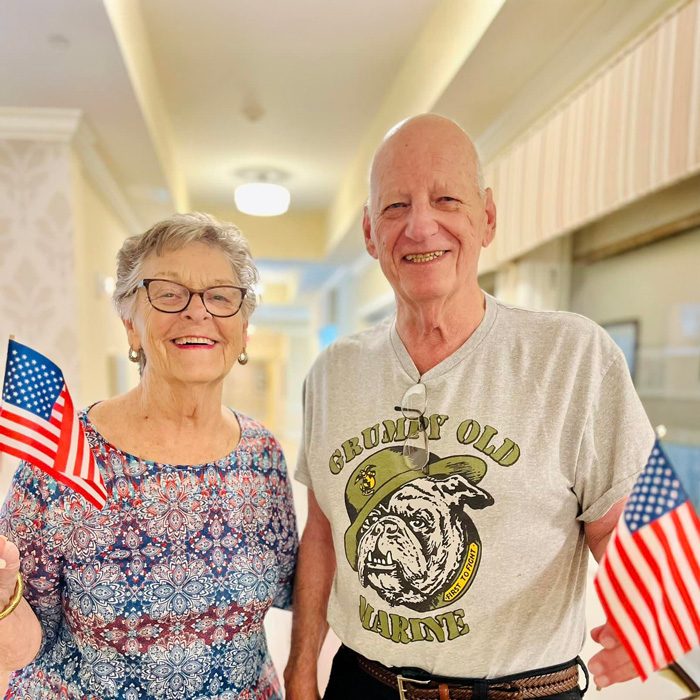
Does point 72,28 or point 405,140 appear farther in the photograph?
point 72,28

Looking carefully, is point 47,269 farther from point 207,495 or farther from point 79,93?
point 207,495

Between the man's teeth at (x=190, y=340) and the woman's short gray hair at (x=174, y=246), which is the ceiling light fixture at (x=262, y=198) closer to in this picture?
the woman's short gray hair at (x=174, y=246)

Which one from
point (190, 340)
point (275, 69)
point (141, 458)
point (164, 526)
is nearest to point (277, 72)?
point (275, 69)

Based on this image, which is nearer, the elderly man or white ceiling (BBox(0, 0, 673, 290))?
the elderly man

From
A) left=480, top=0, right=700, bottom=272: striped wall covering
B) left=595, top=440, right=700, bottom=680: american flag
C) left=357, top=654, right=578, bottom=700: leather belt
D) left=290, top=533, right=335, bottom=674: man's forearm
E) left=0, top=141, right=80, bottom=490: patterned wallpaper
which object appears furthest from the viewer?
left=0, top=141, right=80, bottom=490: patterned wallpaper

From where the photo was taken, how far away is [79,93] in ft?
9.43

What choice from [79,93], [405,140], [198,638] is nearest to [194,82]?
[79,93]

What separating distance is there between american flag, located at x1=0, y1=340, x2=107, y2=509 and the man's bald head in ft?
2.48

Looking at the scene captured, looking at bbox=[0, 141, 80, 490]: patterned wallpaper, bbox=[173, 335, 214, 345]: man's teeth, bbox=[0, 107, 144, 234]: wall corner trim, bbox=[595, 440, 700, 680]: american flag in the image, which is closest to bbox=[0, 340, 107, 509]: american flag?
bbox=[173, 335, 214, 345]: man's teeth

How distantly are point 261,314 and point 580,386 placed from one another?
544 inches

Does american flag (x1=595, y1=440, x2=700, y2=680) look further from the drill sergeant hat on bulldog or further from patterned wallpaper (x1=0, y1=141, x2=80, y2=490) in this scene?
patterned wallpaper (x1=0, y1=141, x2=80, y2=490)

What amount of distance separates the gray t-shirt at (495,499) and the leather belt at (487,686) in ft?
0.06

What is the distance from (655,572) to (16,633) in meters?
1.06

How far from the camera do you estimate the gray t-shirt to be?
107 cm
